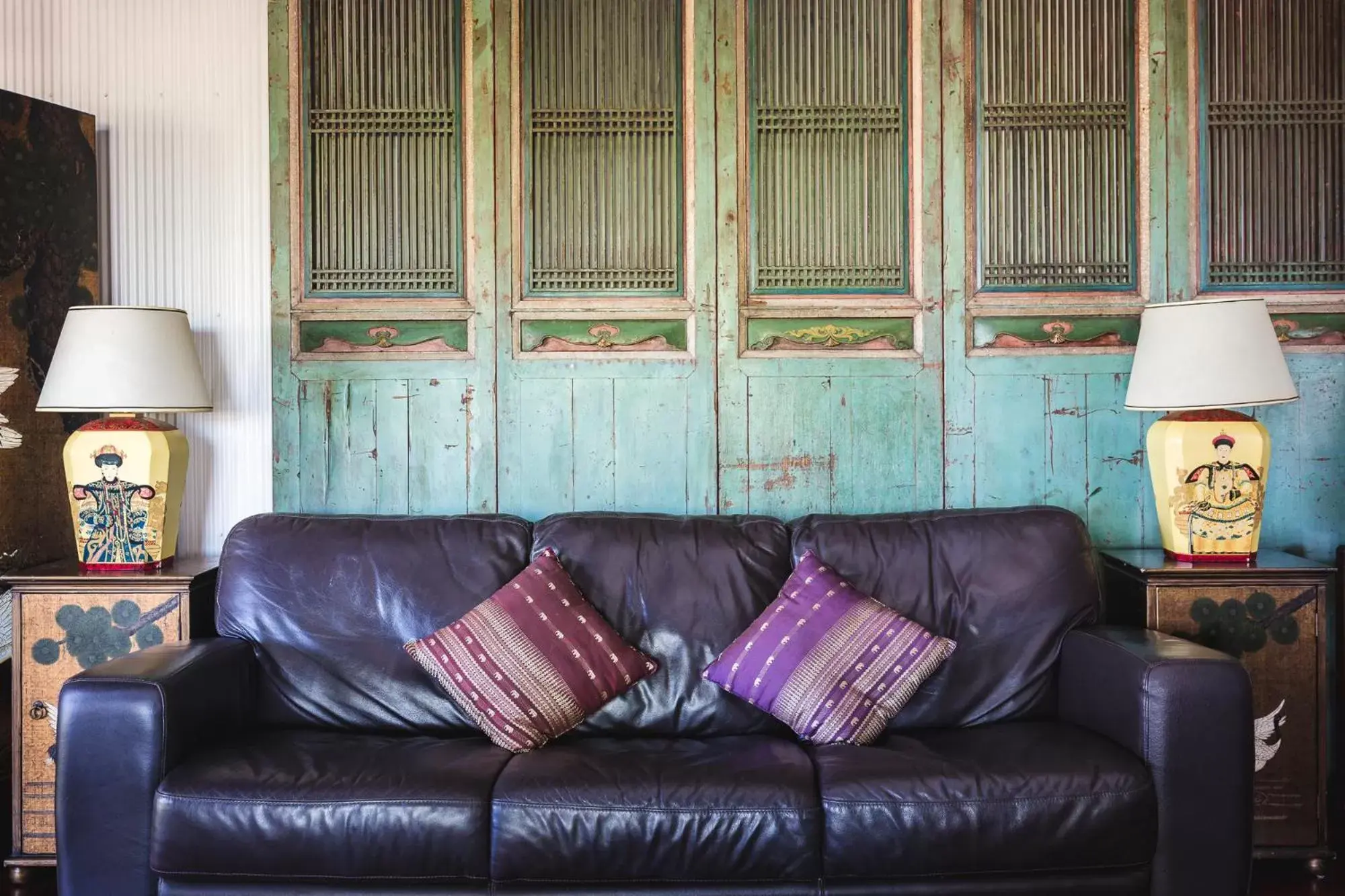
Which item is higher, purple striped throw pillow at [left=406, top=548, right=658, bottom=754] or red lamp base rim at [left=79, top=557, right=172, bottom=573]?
red lamp base rim at [left=79, top=557, right=172, bottom=573]

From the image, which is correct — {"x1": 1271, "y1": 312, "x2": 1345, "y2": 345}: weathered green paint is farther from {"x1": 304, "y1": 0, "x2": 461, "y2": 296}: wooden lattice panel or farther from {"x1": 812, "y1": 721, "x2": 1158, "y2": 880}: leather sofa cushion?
{"x1": 304, "y1": 0, "x2": 461, "y2": 296}: wooden lattice panel

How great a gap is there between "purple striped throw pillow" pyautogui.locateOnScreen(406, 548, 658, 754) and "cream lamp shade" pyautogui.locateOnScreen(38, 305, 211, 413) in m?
1.00

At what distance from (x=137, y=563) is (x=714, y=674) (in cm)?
159

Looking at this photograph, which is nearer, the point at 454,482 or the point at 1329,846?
the point at 1329,846

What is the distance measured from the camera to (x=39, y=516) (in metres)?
2.80

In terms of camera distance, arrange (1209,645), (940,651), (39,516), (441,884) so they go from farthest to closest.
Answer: (39,516) < (1209,645) < (940,651) < (441,884)

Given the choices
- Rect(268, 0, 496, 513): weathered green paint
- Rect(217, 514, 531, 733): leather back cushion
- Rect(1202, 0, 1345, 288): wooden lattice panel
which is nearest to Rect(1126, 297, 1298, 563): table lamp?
Rect(1202, 0, 1345, 288): wooden lattice panel

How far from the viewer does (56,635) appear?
8.23 ft

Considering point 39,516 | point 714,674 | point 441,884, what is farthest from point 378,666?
point 39,516

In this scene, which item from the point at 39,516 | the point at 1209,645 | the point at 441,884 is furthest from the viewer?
the point at 39,516

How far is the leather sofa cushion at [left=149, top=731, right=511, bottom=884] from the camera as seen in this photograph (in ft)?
6.29

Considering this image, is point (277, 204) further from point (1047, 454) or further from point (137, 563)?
point (1047, 454)

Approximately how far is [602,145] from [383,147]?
666mm

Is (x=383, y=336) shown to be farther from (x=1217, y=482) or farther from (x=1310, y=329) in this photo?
(x=1310, y=329)
